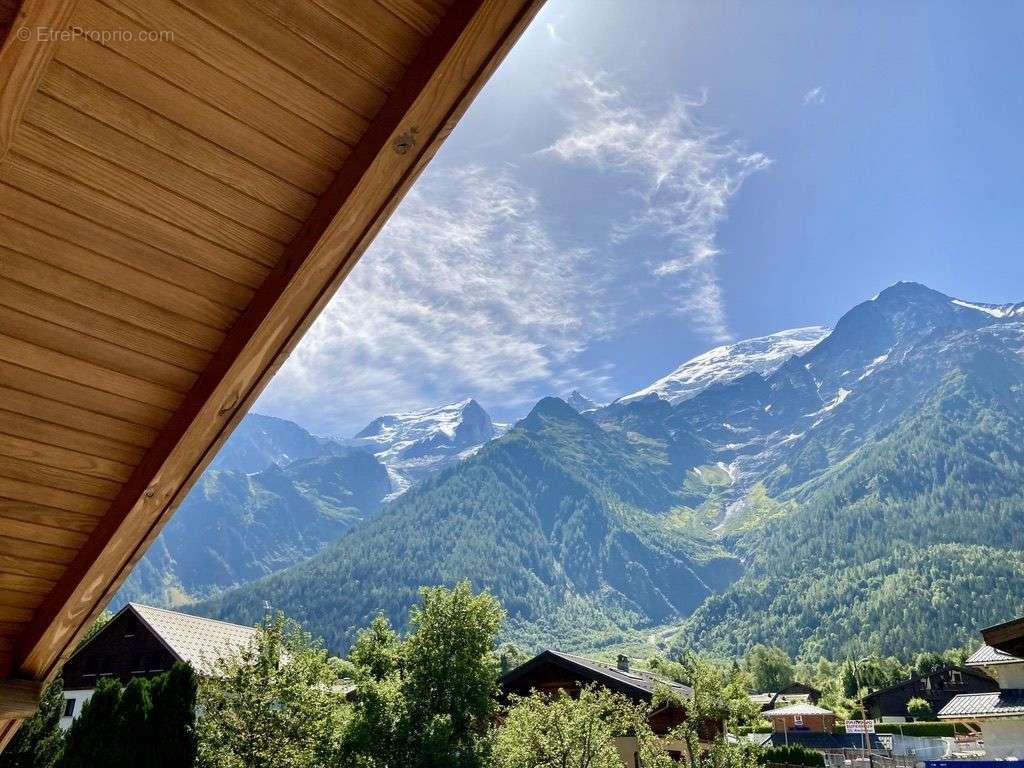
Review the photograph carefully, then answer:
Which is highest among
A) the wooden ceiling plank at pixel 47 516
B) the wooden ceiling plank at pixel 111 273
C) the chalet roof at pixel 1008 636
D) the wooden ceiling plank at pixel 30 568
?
the wooden ceiling plank at pixel 111 273

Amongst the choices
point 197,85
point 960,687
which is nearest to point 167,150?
point 197,85

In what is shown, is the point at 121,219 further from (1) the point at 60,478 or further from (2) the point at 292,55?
(1) the point at 60,478

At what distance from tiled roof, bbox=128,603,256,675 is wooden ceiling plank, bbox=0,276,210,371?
3160 centimetres

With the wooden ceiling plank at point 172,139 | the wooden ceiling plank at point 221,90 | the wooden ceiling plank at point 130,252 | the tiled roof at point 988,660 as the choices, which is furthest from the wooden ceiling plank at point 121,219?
the tiled roof at point 988,660

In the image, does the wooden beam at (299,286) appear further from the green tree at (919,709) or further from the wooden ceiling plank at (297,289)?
the green tree at (919,709)

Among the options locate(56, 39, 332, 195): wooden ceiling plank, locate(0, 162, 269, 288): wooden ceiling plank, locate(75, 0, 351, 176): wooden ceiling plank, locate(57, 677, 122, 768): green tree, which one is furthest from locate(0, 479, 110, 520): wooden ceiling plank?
locate(57, 677, 122, 768): green tree

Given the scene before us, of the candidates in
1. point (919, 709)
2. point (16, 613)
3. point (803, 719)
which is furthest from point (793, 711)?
point (16, 613)

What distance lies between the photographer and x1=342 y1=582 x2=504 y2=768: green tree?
1938 centimetres

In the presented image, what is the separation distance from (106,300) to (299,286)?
82 centimetres

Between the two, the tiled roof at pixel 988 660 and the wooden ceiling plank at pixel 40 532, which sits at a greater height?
the wooden ceiling plank at pixel 40 532

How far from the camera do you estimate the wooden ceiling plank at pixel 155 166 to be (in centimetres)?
231

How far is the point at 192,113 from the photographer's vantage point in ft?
7.93

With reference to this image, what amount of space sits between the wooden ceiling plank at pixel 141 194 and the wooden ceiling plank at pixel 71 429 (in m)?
1.09

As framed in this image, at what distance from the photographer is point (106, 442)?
126 inches
